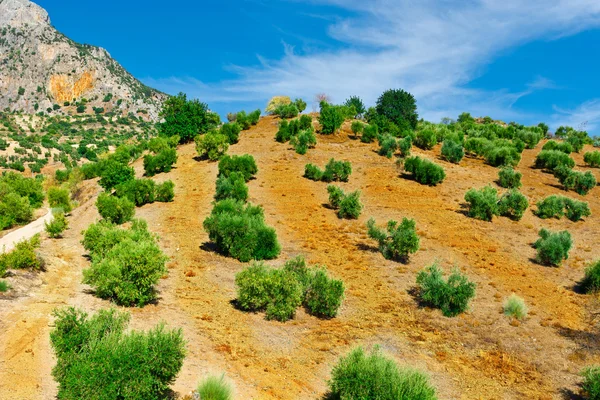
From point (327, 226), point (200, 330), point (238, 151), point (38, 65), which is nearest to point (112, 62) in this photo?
point (38, 65)

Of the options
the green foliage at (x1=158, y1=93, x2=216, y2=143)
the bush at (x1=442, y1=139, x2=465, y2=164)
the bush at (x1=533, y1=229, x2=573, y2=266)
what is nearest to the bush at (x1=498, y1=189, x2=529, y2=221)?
the bush at (x1=533, y1=229, x2=573, y2=266)

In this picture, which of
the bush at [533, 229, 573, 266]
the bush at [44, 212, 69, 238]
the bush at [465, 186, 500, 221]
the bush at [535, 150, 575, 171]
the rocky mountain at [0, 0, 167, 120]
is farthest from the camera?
the rocky mountain at [0, 0, 167, 120]

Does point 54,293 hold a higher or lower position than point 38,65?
lower

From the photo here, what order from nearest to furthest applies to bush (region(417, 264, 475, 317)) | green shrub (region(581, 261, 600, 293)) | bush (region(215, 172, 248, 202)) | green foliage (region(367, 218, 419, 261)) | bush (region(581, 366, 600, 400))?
bush (region(581, 366, 600, 400)), bush (region(417, 264, 475, 317)), green shrub (region(581, 261, 600, 293)), green foliage (region(367, 218, 419, 261)), bush (region(215, 172, 248, 202))

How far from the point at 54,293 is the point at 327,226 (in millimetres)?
12644

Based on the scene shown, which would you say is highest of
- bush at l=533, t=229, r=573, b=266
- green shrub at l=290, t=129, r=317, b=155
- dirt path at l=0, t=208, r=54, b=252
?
green shrub at l=290, t=129, r=317, b=155

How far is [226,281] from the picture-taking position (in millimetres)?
14062

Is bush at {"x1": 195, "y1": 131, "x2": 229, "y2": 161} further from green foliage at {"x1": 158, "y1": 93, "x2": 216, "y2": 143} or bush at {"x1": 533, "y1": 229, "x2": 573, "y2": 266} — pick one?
bush at {"x1": 533, "y1": 229, "x2": 573, "y2": 266}

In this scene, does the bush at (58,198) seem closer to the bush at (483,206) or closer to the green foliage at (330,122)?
the green foliage at (330,122)

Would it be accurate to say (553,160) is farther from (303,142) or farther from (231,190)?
(231,190)

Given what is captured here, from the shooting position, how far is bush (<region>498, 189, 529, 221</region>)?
74.0 feet

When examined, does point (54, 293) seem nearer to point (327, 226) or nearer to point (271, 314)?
point (271, 314)

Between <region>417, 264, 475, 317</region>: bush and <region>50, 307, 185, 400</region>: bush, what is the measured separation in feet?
29.0

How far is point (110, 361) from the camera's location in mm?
5832
